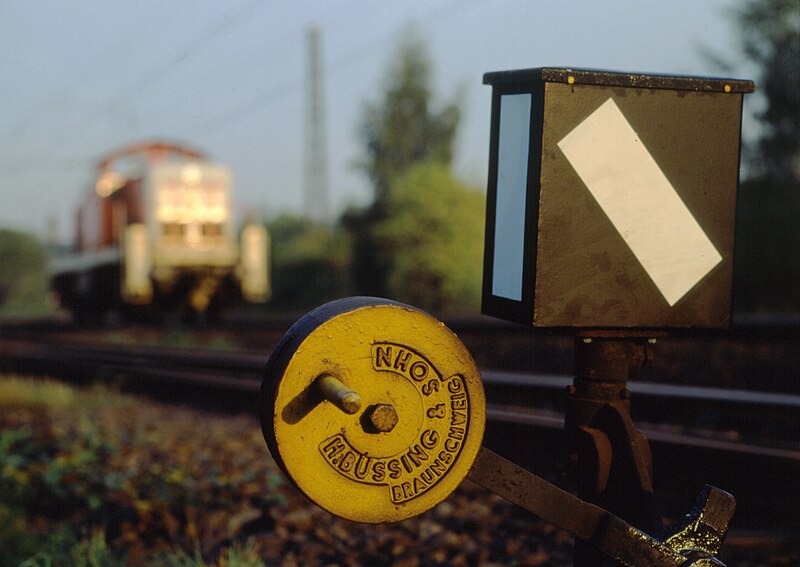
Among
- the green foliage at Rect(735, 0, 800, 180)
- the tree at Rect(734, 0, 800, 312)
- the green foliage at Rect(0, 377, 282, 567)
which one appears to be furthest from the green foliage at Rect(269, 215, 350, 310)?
the green foliage at Rect(0, 377, 282, 567)

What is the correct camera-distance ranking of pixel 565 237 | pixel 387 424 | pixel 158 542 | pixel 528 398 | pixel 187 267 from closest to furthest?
pixel 387 424
pixel 565 237
pixel 158 542
pixel 528 398
pixel 187 267

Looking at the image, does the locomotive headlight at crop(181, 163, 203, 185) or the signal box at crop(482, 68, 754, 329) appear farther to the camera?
the locomotive headlight at crop(181, 163, 203, 185)

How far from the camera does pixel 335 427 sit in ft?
4.65

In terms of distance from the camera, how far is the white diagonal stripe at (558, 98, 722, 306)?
1565mm

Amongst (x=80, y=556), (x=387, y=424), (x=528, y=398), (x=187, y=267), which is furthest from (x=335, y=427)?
(x=187, y=267)

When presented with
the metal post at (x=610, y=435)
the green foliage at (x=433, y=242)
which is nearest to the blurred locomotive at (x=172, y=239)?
the green foliage at (x=433, y=242)

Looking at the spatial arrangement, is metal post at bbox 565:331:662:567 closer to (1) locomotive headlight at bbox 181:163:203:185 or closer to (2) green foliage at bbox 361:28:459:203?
(1) locomotive headlight at bbox 181:163:203:185

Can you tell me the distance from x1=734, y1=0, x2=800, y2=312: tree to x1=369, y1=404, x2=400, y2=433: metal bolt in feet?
64.5

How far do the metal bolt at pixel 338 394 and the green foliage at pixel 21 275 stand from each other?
3821 centimetres

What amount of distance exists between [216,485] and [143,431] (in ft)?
5.57

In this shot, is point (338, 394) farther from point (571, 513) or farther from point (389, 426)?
point (571, 513)

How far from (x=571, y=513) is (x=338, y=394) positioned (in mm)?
528

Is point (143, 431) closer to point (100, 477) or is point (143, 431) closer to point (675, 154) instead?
point (100, 477)

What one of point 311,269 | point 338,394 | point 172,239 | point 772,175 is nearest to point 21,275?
point 311,269
